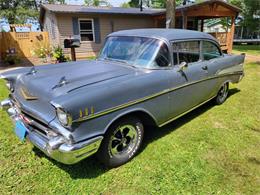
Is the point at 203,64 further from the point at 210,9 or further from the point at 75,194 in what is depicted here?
the point at 210,9

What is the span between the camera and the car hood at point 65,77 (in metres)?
2.64

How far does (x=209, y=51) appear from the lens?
448 cm

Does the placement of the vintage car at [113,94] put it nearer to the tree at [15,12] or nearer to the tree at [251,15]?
the tree at [15,12]

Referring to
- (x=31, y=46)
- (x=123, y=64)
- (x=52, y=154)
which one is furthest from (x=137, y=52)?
(x=31, y=46)

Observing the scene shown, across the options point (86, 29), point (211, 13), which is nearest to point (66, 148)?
point (86, 29)

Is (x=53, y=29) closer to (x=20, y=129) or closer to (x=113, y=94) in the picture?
Result: (x=20, y=129)

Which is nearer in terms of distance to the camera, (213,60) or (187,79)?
(187,79)

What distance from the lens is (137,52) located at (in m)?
3.48

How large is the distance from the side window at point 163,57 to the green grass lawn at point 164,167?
1.27 metres

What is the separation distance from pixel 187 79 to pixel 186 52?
51 cm

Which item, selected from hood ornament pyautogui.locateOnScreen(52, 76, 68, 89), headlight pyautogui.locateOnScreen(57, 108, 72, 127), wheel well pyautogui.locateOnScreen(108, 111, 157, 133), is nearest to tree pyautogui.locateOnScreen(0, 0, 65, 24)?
hood ornament pyautogui.locateOnScreen(52, 76, 68, 89)

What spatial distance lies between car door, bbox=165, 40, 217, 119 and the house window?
Answer: 11530mm

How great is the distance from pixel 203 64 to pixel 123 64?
1628mm

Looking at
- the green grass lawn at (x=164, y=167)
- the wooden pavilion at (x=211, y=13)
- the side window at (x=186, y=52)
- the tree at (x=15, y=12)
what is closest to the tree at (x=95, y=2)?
the tree at (x=15, y=12)
